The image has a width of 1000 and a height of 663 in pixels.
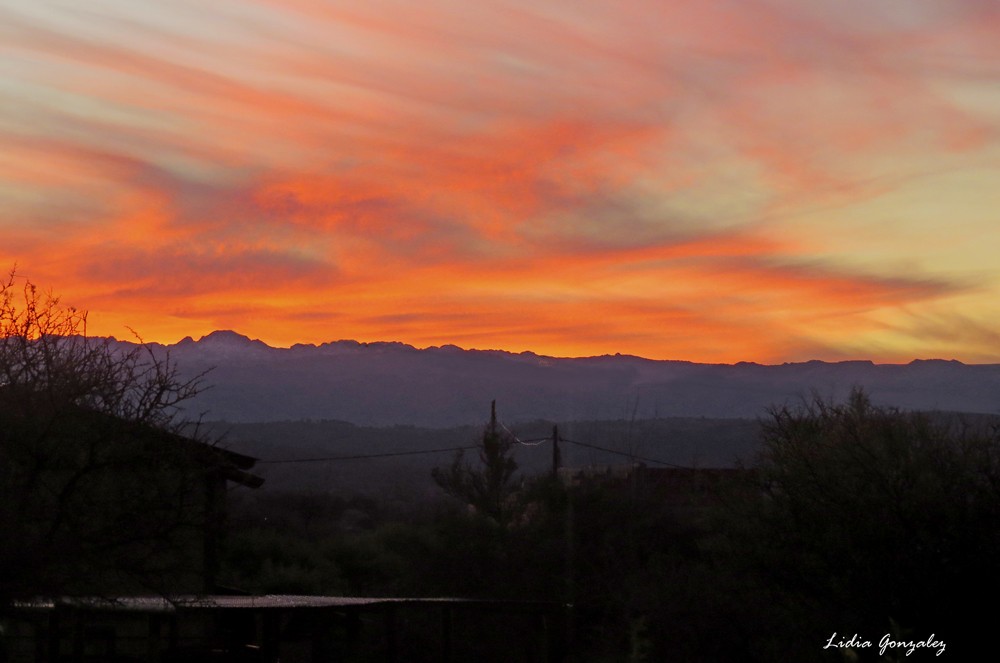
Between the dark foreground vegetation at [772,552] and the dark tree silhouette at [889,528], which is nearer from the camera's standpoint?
the dark tree silhouette at [889,528]

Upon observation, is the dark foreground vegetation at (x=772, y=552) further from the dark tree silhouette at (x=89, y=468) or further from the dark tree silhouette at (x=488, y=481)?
the dark tree silhouette at (x=89, y=468)

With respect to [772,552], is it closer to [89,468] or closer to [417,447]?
[89,468]

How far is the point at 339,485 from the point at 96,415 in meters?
102

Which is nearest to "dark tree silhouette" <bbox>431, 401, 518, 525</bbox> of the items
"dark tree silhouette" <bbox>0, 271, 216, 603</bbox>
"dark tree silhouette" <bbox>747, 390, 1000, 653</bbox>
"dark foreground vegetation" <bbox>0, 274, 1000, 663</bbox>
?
"dark foreground vegetation" <bbox>0, 274, 1000, 663</bbox>

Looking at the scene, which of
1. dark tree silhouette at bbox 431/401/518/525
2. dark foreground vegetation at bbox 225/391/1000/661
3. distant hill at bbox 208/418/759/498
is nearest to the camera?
dark foreground vegetation at bbox 225/391/1000/661

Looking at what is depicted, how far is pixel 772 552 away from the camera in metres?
18.6

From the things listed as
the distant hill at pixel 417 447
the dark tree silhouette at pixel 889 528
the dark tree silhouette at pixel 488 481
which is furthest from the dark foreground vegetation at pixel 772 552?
the distant hill at pixel 417 447

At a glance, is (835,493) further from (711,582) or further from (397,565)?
(397,565)

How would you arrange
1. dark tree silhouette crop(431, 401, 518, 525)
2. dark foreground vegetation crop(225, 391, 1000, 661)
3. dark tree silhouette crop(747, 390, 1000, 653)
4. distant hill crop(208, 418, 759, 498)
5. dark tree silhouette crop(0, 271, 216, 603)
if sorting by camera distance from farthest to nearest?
1. distant hill crop(208, 418, 759, 498)
2. dark tree silhouette crop(431, 401, 518, 525)
3. dark foreground vegetation crop(225, 391, 1000, 661)
4. dark tree silhouette crop(747, 390, 1000, 653)
5. dark tree silhouette crop(0, 271, 216, 603)

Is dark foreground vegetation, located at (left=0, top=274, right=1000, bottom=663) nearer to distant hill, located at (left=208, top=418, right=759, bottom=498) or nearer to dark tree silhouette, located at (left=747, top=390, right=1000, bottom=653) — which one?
dark tree silhouette, located at (left=747, top=390, right=1000, bottom=653)

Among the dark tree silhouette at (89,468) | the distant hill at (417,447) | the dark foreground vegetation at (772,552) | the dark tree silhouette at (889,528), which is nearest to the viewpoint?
the dark tree silhouette at (89,468)

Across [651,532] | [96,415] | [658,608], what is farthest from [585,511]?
[96,415]

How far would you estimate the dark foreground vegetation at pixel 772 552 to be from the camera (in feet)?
53.8

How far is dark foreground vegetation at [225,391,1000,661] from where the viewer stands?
53.8 feet
